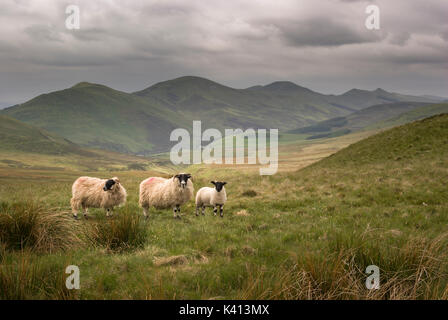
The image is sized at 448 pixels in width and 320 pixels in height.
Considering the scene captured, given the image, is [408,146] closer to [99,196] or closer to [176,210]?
[176,210]

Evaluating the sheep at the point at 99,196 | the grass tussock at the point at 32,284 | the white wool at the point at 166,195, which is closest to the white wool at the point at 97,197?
the sheep at the point at 99,196

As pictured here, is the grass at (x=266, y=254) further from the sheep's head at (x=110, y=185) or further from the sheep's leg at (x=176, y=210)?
the sheep's head at (x=110, y=185)

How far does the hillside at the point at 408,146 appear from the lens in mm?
29938

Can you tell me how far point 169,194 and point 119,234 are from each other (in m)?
6.05

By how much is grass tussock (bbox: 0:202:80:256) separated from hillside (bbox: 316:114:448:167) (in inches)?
1102

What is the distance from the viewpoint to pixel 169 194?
14906mm

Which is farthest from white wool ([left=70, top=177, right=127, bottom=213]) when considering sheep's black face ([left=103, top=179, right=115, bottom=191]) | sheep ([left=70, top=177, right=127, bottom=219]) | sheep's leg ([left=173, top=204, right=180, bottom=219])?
sheep's leg ([left=173, top=204, right=180, bottom=219])

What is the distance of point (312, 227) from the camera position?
428 inches

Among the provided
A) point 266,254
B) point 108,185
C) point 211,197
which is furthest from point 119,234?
point 211,197

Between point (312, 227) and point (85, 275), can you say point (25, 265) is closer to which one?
point (85, 275)

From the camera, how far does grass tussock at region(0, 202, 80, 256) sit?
8020 mm

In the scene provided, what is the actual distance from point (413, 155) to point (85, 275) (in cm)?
3179

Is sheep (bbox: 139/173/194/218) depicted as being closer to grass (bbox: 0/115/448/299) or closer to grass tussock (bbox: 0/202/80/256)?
grass (bbox: 0/115/448/299)
